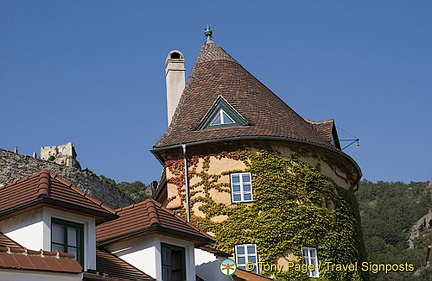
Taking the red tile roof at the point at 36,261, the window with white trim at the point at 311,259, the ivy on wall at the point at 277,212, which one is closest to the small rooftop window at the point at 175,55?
the ivy on wall at the point at 277,212

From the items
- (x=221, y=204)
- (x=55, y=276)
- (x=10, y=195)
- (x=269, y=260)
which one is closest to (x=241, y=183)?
(x=221, y=204)

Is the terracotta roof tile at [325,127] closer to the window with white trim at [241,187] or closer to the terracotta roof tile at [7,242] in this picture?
the window with white trim at [241,187]

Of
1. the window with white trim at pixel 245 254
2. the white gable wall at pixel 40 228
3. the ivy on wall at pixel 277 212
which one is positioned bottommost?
the white gable wall at pixel 40 228

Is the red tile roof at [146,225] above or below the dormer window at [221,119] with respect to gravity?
below

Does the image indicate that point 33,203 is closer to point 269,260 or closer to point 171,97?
point 269,260

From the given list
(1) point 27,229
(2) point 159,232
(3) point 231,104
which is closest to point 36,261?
(1) point 27,229

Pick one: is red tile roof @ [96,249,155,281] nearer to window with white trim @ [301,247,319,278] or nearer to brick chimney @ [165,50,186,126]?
window with white trim @ [301,247,319,278]

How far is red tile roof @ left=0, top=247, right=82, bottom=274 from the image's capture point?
12.4 meters

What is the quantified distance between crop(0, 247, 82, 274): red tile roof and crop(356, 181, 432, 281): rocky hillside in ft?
158

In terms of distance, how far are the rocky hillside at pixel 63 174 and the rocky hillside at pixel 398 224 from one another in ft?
73.8

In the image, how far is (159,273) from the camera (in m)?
17.3

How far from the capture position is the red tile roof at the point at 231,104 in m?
29.2

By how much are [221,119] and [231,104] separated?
1.04 metres

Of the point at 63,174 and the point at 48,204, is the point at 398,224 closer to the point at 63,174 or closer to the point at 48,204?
the point at 63,174
